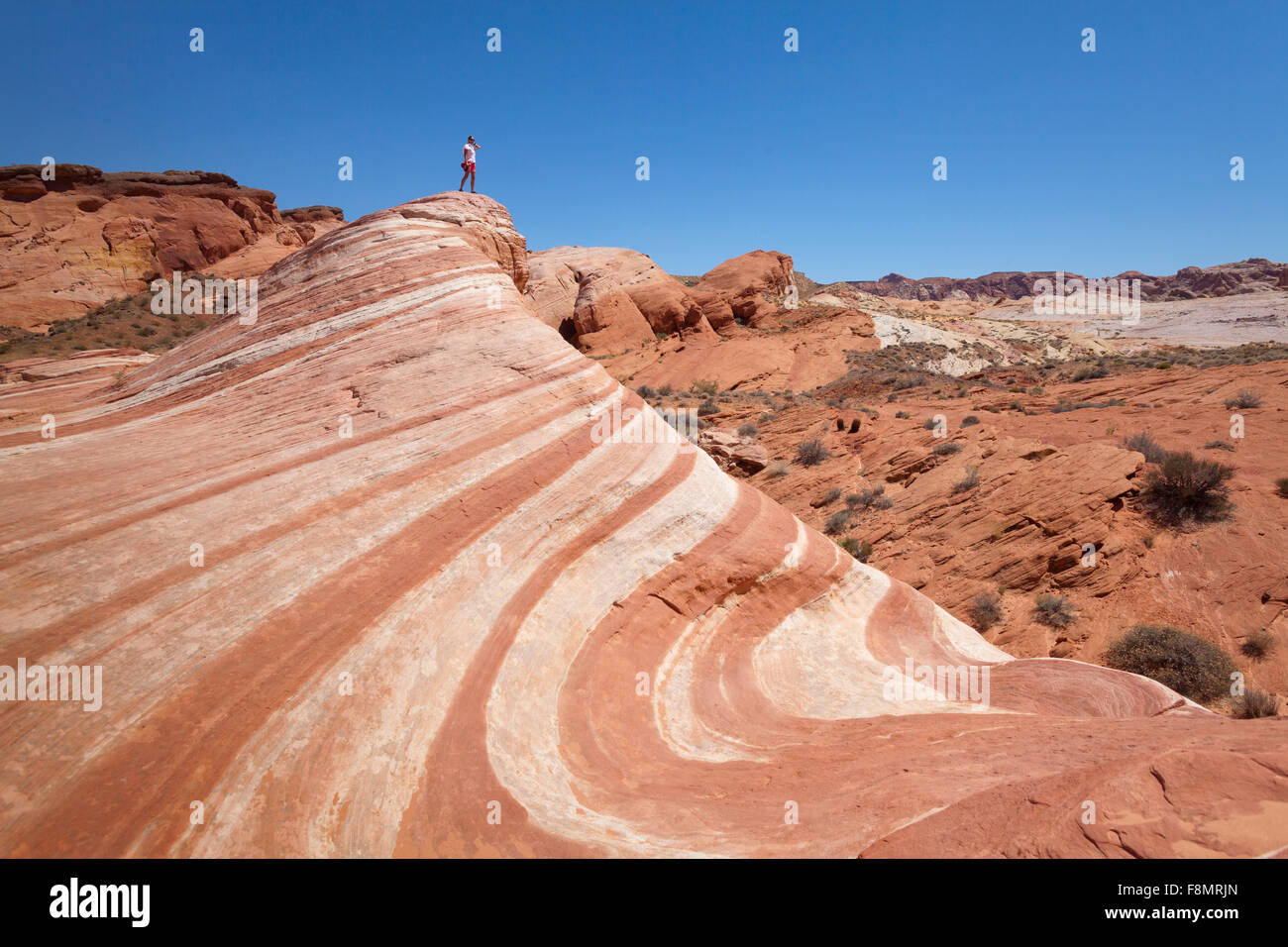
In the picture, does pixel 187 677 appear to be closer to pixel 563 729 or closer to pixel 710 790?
pixel 563 729

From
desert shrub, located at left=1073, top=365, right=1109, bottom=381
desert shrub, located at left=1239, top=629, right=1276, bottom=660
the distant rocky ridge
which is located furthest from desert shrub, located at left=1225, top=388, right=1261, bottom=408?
the distant rocky ridge

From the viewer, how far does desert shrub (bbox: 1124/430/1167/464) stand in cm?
1264

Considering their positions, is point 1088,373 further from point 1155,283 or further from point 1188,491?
point 1155,283

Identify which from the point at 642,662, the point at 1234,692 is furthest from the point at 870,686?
the point at 1234,692

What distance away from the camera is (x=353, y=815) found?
10.2 ft

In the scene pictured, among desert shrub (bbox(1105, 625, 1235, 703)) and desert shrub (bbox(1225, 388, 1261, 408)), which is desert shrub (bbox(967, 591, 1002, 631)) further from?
desert shrub (bbox(1225, 388, 1261, 408))

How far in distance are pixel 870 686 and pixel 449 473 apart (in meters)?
4.43

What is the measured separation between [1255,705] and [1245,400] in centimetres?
1291

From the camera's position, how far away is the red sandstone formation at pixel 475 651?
2906mm

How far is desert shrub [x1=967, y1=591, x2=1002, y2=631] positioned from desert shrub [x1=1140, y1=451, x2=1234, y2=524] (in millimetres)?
4164

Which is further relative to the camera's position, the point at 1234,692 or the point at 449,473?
the point at 1234,692

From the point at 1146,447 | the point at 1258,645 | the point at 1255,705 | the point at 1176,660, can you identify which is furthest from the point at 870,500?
the point at 1255,705

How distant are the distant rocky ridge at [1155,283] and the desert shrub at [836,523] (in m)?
102
